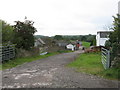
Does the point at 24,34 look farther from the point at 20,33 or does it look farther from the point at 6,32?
the point at 6,32

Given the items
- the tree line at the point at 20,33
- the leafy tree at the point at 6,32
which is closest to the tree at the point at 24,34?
the tree line at the point at 20,33

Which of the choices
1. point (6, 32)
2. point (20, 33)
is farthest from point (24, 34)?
point (6, 32)

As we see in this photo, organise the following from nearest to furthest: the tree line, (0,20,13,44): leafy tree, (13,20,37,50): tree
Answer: (0,20,13,44): leafy tree < the tree line < (13,20,37,50): tree

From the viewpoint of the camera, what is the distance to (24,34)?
51.4 feet

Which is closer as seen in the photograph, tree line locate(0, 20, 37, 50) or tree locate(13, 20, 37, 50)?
tree line locate(0, 20, 37, 50)

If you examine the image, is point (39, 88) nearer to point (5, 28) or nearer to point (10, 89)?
point (10, 89)

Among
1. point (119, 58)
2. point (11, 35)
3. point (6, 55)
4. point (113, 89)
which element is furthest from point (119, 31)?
point (11, 35)

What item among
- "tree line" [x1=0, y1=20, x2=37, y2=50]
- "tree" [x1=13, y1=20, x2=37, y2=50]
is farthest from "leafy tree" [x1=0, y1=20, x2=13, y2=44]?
"tree" [x1=13, y1=20, x2=37, y2=50]

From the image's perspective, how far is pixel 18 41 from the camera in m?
14.8

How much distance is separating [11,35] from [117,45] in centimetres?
1142

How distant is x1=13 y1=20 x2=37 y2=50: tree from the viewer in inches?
601

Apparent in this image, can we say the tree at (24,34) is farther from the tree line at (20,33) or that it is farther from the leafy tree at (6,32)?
the leafy tree at (6,32)

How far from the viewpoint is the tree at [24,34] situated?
50.1 ft

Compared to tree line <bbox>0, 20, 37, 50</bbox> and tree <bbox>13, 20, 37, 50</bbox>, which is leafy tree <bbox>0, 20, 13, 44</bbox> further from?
tree <bbox>13, 20, 37, 50</bbox>
